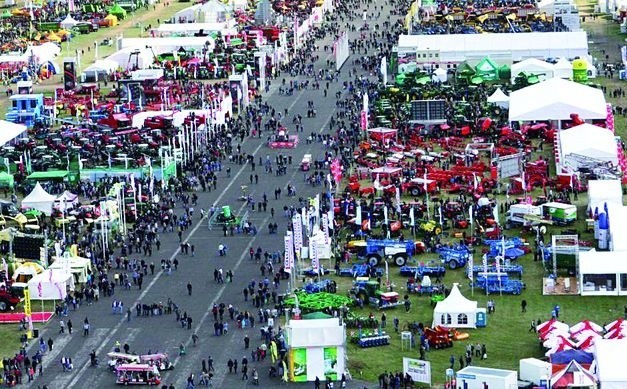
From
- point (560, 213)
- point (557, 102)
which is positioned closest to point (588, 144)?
point (557, 102)

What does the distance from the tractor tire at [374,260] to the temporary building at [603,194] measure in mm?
13413

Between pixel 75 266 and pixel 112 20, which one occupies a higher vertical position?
pixel 112 20

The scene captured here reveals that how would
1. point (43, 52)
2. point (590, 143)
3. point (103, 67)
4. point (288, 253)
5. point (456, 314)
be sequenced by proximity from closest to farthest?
1. point (456, 314)
2. point (288, 253)
3. point (590, 143)
4. point (103, 67)
5. point (43, 52)

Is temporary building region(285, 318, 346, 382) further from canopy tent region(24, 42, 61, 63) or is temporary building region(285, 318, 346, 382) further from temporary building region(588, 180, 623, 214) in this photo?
canopy tent region(24, 42, 61, 63)

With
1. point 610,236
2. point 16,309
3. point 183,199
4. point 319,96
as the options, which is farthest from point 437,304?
point 319,96

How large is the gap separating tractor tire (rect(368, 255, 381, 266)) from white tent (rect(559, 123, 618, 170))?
20980mm

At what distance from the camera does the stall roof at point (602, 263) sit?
92.2m

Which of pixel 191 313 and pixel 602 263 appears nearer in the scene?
pixel 191 313

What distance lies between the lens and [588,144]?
117 m

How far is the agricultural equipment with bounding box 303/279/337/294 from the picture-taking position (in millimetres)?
93188

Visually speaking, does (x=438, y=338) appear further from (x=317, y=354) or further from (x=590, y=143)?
(x=590, y=143)

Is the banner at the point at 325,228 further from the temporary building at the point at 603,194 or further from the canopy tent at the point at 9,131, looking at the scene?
the canopy tent at the point at 9,131

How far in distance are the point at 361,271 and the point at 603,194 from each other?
55.3ft

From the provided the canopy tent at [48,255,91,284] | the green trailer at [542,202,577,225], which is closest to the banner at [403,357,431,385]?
the canopy tent at [48,255,91,284]
